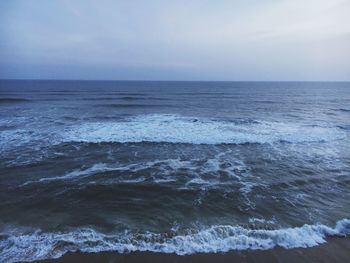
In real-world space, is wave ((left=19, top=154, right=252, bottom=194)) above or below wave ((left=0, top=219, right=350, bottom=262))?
below

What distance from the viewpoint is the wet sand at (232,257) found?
5.55m

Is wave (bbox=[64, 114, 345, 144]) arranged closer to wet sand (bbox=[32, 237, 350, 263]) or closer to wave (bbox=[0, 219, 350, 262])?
wave (bbox=[0, 219, 350, 262])

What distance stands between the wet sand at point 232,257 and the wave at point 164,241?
134 mm

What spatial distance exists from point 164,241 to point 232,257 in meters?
1.69

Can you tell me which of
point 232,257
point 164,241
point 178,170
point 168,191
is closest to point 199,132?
point 178,170

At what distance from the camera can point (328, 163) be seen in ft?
39.6

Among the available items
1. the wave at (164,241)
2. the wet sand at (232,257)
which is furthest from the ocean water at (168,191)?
the wet sand at (232,257)

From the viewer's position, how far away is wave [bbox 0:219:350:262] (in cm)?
579

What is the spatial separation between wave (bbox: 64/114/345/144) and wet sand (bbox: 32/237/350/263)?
9962 mm

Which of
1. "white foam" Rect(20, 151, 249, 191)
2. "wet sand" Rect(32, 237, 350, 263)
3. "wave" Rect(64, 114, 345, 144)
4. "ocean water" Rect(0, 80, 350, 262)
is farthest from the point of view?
"wave" Rect(64, 114, 345, 144)

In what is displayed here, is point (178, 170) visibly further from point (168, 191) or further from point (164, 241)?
point (164, 241)

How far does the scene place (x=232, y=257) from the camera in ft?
18.7

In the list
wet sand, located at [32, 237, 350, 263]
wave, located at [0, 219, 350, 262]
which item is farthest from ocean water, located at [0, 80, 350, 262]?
wet sand, located at [32, 237, 350, 263]

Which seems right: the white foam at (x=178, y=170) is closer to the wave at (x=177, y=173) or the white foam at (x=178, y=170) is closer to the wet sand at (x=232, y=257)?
the wave at (x=177, y=173)
